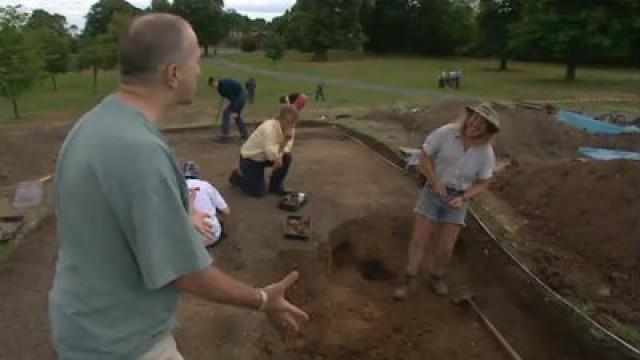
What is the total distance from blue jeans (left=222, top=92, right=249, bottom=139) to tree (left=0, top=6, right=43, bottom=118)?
267 inches

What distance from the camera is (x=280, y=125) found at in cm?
721

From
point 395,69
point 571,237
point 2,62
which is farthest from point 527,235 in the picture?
point 395,69

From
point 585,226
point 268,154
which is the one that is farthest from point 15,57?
point 585,226

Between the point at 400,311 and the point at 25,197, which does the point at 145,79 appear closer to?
the point at 400,311

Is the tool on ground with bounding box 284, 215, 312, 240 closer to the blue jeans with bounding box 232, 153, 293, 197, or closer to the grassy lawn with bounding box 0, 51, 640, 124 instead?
the blue jeans with bounding box 232, 153, 293, 197

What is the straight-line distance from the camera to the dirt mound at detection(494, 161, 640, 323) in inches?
223

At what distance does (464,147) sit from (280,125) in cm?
273

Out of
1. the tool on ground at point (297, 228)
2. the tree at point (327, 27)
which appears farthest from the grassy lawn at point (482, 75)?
the tool on ground at point (297, 228)

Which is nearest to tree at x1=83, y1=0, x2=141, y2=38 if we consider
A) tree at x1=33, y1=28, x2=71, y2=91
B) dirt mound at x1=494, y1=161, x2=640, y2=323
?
tree at x1=33, y1=28, x2=71, y2=91

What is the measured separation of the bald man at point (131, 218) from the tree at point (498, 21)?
135 ft

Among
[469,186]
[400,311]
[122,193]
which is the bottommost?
[400,311]

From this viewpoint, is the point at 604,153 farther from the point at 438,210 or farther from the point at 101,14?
the point at 101,14

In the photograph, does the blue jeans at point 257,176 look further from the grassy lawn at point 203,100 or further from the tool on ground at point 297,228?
the grassy lawn at point 203,100

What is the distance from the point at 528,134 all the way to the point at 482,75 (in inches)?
1013
